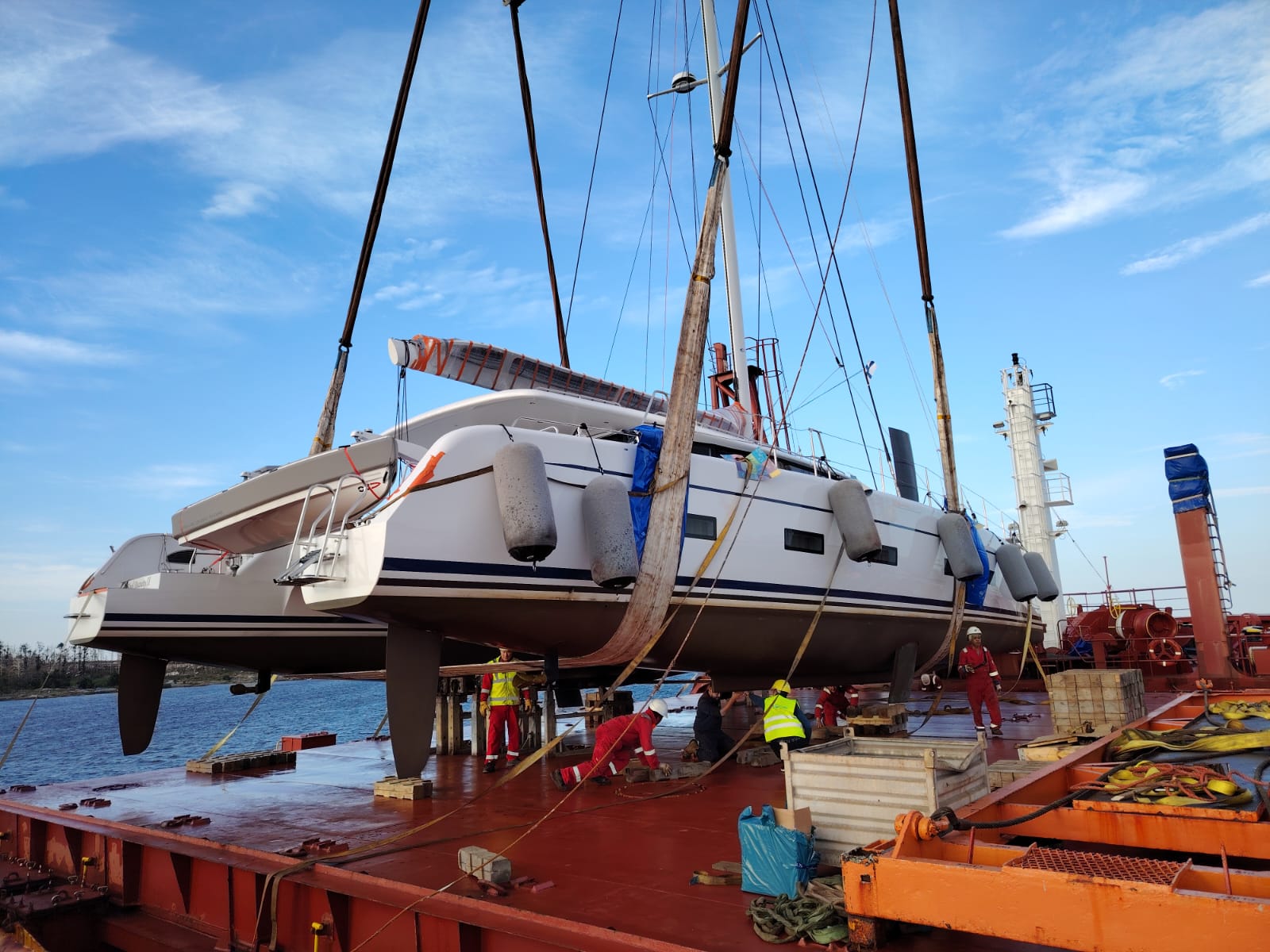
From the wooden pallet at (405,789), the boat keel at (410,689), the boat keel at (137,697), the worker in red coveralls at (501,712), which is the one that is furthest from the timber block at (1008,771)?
the boat keel at (137,697)

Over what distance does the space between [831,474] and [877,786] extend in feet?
18.7

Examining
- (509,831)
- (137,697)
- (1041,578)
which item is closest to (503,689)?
(509,831)

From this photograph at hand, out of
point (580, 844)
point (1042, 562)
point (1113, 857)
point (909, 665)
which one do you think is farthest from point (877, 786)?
point (1042, 562)

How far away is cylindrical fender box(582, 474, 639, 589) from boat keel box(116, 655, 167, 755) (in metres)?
5.58

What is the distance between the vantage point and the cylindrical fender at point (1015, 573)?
11.3m

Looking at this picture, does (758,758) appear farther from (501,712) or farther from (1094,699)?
(1094,699)

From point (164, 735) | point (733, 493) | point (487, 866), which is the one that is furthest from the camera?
point (164, 735)

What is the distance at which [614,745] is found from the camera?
22.6 feet

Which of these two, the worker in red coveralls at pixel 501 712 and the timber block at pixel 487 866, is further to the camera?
the worker in red coveralls at pixel 501 712

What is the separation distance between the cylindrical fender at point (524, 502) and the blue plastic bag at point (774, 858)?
2603mm

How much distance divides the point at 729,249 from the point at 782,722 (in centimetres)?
725

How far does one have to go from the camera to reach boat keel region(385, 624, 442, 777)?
632 cm

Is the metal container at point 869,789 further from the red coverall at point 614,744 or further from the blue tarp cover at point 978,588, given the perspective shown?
the blue tarp cover at point 978,588

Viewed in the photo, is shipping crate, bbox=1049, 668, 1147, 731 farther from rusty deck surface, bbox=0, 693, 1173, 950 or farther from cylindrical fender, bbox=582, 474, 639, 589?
cylindrical fender, bbox=582, 474, 639, 589
